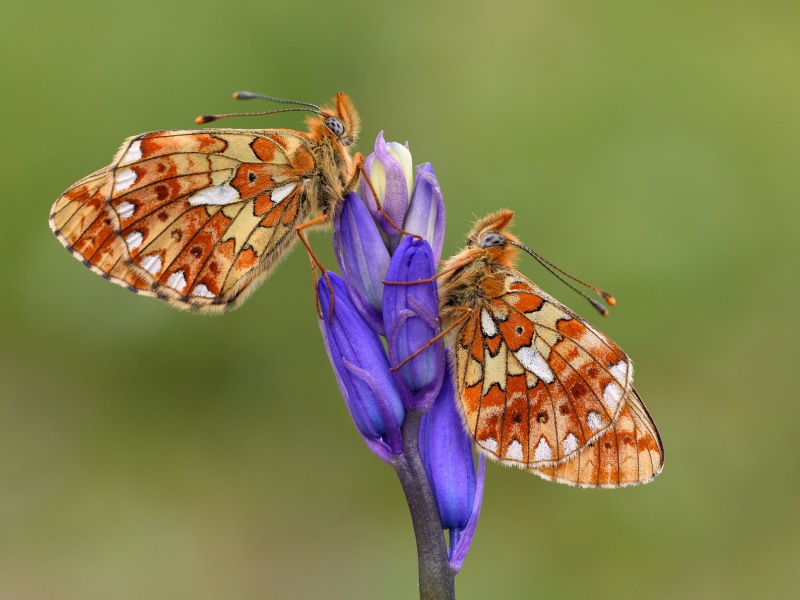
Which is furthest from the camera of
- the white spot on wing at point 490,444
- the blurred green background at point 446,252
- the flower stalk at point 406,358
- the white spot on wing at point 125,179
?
the blurred green background at point 446,252

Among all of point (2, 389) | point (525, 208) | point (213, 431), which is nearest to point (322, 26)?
point (525, 208)

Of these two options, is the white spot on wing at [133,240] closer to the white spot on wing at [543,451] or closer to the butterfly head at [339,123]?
the butterfly head at [339,123]

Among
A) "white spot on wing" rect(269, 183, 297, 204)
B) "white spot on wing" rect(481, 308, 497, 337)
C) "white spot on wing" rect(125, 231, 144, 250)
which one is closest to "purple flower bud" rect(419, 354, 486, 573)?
"white spot on wing" rect(481, 308, 497, 337)

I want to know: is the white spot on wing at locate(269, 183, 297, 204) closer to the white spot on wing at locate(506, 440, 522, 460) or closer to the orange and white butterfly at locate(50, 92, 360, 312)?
the orange and white butterfly at locate(50, 92, 360, 312)

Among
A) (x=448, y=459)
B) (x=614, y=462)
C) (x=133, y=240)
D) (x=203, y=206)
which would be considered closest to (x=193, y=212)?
(x=203, y=206)

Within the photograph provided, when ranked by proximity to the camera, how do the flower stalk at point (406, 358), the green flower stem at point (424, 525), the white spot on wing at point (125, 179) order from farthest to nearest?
the white spot on wing at point (125, 179) → the flower stalk at point (406, 358) → the green flower stem at point (424, 525)

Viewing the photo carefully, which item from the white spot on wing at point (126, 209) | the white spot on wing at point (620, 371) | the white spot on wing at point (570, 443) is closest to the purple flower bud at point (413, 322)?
the white spot on wing at point (570, 443)

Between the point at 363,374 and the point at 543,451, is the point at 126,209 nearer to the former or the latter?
the point at 363,374

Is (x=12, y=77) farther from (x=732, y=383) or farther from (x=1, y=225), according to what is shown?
(x=732, y=383)

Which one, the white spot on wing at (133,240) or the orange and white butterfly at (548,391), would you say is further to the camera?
the white spot on wing at (133,240)
